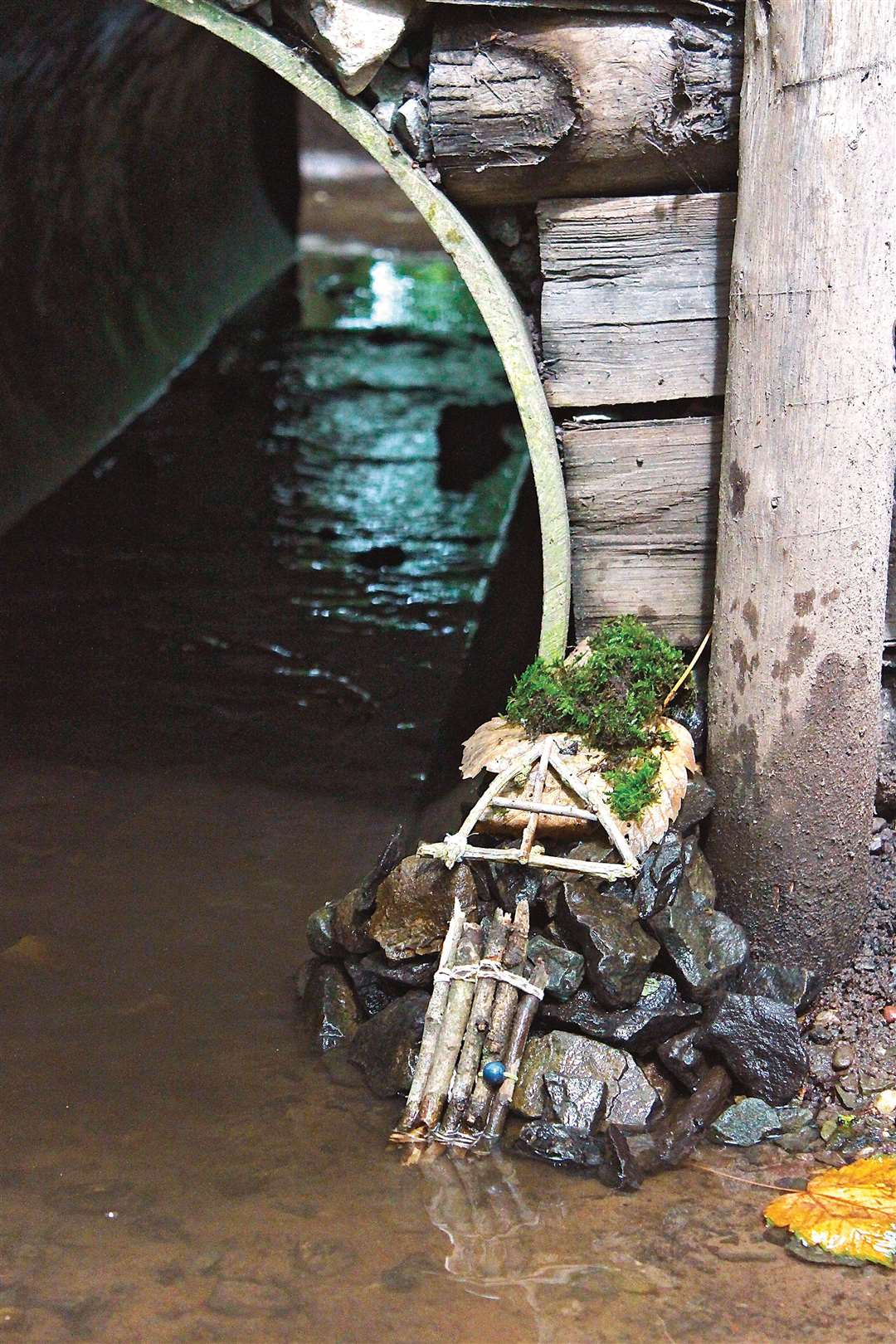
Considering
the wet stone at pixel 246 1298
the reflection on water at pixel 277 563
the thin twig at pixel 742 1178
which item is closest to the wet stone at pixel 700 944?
the thin twig at pixel 742 1178

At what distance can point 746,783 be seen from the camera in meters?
4.17

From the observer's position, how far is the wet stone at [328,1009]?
14.1ft

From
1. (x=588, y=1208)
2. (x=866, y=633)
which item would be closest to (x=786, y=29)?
(x=866, y=633)

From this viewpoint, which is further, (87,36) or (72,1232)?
(87,36)

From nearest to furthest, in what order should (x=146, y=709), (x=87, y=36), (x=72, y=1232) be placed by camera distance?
1. (x=72, y=1232)
2. (x=146, y=709)
3. (x=87, y=36)

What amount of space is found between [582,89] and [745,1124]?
2864mm

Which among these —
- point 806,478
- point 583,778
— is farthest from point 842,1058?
point 806,478

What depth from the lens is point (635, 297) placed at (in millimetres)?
4203

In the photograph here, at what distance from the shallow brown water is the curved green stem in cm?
153

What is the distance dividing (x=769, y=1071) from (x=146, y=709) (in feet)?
11.0

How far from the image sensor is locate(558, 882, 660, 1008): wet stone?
3969mm

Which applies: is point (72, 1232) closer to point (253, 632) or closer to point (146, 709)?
point (146, 709)

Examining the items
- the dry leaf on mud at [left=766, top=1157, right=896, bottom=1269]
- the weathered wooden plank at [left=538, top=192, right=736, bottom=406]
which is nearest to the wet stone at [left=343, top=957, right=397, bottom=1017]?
the dry leaf on mud at [left=766, top=1157, right=896, bottom=1269]

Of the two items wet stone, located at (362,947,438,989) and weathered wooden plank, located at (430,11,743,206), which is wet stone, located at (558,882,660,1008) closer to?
wet stone, located at (362,947,438,989)
